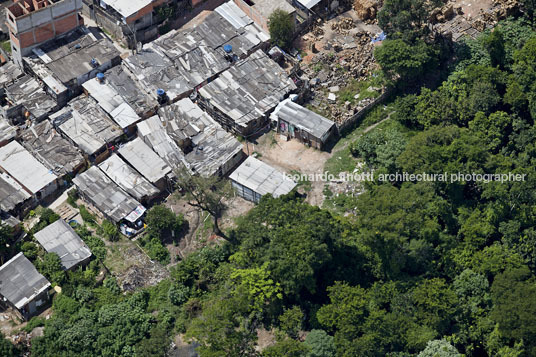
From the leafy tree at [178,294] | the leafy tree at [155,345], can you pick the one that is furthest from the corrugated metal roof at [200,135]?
the leafy tree at [155,345]

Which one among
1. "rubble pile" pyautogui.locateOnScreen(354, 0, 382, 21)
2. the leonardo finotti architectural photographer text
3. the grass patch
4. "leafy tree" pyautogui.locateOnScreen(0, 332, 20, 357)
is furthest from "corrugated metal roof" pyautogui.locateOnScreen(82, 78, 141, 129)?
"rubble pile" pyautogui.locateOnScreen(354, 0, 382, 21)

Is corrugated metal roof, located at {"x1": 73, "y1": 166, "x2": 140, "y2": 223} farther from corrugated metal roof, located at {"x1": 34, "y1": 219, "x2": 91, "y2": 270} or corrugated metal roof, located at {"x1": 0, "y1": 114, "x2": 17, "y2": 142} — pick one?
corrugated metal roof, located at {"x1": 0, "y1": 114, "x2": 17, "y2": 142}

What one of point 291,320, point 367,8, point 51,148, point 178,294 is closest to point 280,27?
point 367,8

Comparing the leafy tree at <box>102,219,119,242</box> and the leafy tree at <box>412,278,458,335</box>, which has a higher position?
the leafy tree at <box>102,219,119,242</box>

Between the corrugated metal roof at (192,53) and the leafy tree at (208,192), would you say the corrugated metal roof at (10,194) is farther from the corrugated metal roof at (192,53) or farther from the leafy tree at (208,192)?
the corrugated metal roof at (192,53)

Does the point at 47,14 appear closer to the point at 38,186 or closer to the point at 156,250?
the point at 38,186

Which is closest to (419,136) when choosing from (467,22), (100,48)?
(467,22)
